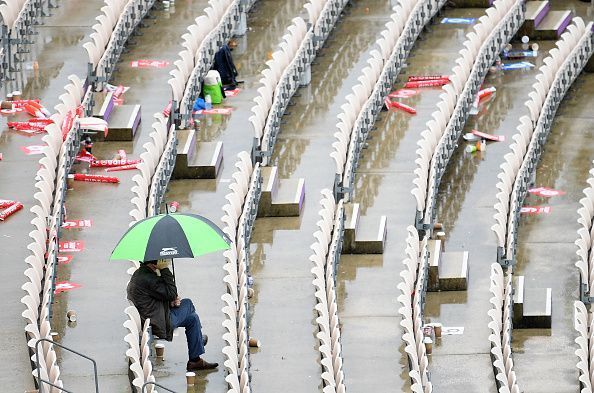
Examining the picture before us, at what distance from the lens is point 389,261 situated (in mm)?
14742

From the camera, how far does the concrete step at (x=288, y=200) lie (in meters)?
15.2

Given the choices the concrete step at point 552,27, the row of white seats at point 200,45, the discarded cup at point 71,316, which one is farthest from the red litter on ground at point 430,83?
the discarded cup at point 71,316

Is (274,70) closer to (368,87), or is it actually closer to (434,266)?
(368,87)

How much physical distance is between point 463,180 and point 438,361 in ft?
11.7

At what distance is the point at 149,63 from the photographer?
59.6 feet

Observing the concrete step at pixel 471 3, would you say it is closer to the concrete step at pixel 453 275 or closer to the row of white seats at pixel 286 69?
the row of white seats at pixel 286 69

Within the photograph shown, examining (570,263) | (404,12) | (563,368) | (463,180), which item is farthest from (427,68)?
(563,368)

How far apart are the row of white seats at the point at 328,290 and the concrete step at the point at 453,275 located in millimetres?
988

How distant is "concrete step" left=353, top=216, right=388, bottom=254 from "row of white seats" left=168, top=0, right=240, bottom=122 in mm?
2416

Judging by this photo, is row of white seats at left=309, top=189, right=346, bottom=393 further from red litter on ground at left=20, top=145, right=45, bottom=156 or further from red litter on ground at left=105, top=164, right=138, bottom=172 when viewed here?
red litter on ground at left=20, top=145, right=45, bottom=156

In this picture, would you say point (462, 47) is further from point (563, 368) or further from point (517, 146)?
point (563, 368)

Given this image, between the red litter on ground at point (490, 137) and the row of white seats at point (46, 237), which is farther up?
the red litter on ground at point (490, 137)

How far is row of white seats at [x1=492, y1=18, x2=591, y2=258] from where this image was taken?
49.4 feet

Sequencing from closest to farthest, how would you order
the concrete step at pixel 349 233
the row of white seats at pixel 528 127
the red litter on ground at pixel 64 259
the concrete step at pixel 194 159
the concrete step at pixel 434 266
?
the red litter on ground at pixel 64 259 < the concrete step at pixel 434 266 < the concrete step at pixel 349 233 < the row of white seats at pixel 528 127 < the concrete step at pixel 194 159
